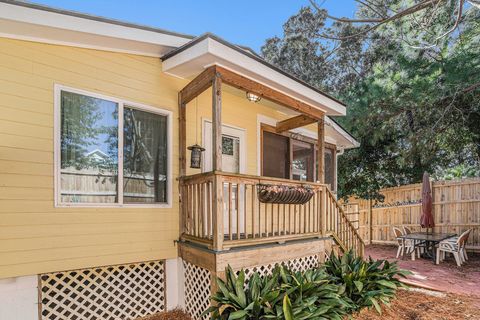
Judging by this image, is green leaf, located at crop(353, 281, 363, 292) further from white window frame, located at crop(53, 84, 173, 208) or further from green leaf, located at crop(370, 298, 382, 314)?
white window frame, located at crop(53, 84, 173, 208)

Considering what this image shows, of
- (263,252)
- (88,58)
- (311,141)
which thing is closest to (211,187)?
(263,252)

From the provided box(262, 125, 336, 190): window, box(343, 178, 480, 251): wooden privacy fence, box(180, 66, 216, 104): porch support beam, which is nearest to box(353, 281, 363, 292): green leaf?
box(262, 125, 336, 190): window

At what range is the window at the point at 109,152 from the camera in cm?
385

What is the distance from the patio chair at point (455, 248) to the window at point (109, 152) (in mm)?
7526

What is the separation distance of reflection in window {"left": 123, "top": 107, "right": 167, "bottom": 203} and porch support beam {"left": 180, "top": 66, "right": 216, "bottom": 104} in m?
0.50

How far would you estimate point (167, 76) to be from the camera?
4.80m

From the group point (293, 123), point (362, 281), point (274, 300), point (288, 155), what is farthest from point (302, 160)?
point (274, 300)

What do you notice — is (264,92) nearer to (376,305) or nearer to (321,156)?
(321,156)

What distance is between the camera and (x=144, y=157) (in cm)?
451

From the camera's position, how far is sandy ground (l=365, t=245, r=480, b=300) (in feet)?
19.5

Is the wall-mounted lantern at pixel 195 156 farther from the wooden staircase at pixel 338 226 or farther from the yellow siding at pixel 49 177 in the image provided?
the wooden staircase at pixel 338 226

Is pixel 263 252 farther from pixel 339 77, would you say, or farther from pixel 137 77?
pixel 339 77

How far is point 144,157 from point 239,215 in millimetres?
1686

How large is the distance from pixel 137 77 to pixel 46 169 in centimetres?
179
